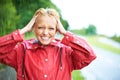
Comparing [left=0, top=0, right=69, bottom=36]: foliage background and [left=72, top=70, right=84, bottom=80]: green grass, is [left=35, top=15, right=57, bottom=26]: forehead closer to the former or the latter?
[left=0, top=0, right=69, bottom=36]: foliage background

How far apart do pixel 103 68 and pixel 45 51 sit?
0.56m

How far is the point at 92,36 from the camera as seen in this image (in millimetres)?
2062

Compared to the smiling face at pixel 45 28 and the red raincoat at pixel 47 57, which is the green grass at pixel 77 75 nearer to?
the red raincoat at pixel 47 57

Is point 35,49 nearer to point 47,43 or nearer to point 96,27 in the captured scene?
point 47,43

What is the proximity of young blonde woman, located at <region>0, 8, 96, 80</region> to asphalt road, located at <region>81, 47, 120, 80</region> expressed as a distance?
0.34m

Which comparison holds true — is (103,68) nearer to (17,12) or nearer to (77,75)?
(77,75)

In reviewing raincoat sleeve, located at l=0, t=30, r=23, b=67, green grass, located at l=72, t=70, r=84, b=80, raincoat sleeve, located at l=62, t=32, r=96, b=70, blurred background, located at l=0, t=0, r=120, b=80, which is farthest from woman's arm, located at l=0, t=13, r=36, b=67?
green grass, located at l=72, t=70, r=84, b=80

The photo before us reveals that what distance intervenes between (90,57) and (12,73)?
615 millimetres

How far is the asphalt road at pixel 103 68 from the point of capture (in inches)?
78.2

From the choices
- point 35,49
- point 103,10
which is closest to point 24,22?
point 35,49

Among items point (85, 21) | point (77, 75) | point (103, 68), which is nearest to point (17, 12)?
point (85, 21)

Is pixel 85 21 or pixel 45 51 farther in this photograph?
pixel 85 21

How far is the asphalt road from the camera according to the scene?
6.52 feet

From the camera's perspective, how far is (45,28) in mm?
1562
